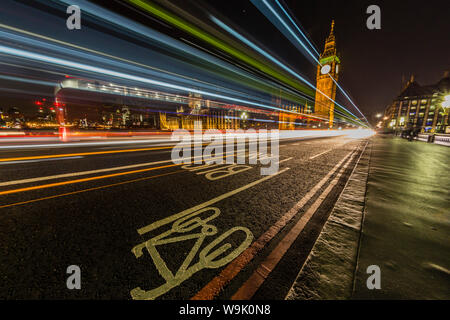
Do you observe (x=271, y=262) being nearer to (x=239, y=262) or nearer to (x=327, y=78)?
(x=239, y=262)

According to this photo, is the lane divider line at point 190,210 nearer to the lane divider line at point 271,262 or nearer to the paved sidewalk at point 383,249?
the lane divider line at point 271,262

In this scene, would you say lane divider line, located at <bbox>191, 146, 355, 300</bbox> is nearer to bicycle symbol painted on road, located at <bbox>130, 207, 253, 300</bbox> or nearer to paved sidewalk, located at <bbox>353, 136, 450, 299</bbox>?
bicycle symbol painted on road, located at <bbox>130, 207, 253, 300</bbox>

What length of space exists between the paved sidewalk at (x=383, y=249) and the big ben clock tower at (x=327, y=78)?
100m

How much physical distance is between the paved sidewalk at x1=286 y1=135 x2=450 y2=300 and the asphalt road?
186mm

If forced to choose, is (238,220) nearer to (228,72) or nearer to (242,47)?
(242,47)

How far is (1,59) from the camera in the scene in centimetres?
874

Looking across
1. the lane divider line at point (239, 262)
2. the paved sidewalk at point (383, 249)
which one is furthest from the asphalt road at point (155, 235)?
the paved sidewalk at point (383, 249)

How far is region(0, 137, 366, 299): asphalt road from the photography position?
147 centimetres

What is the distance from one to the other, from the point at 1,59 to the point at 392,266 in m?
16.3

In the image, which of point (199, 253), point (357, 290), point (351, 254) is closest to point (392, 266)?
point (351, 254)

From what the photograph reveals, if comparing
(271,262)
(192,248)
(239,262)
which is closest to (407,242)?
(271,262)

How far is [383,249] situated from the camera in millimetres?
1965

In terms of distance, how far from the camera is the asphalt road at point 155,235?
4.81ft

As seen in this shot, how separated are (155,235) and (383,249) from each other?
2726mm
